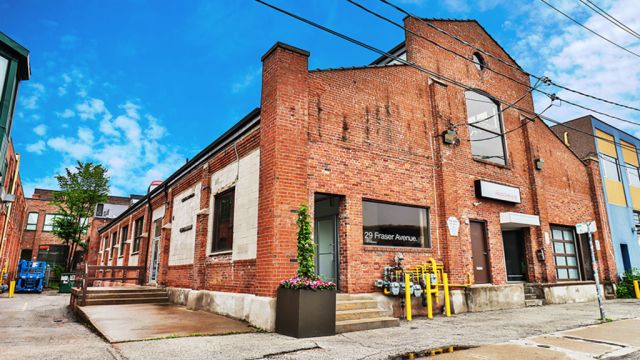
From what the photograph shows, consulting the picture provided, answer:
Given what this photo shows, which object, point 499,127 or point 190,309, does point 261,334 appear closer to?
point 190,309

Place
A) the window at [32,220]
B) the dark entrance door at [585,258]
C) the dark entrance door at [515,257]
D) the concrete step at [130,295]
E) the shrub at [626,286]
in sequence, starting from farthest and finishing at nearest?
the window at [32,220] → the shrub at [626,286] → the dark entrance door at [585,258] → the dark entrance door at [515,257] → the concrete step at [130,295]

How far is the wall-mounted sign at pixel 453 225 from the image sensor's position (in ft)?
34.9

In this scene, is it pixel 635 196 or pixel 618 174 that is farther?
pixel 635 196

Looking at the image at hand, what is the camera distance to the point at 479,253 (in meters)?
11.8

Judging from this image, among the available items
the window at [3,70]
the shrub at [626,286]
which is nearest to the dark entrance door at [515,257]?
the shrub at [626,286]

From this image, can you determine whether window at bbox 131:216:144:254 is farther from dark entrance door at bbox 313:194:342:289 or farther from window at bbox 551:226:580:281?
window at bbox 551:226:580:281

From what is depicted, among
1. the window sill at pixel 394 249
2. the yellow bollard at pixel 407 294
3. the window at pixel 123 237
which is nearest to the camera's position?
the yellow bollard at pixel 407 294

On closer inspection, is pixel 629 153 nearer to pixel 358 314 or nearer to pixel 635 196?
pixel 635 196

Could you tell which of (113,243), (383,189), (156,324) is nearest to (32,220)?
(113,243)

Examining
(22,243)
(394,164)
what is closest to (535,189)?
(394,164)

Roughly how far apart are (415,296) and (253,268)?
12.9ft

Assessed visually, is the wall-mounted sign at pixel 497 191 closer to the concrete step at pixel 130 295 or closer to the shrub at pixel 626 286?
the shrub at pixel 626 286

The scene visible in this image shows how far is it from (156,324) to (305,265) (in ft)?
10.8

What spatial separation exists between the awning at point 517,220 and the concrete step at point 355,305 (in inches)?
250
